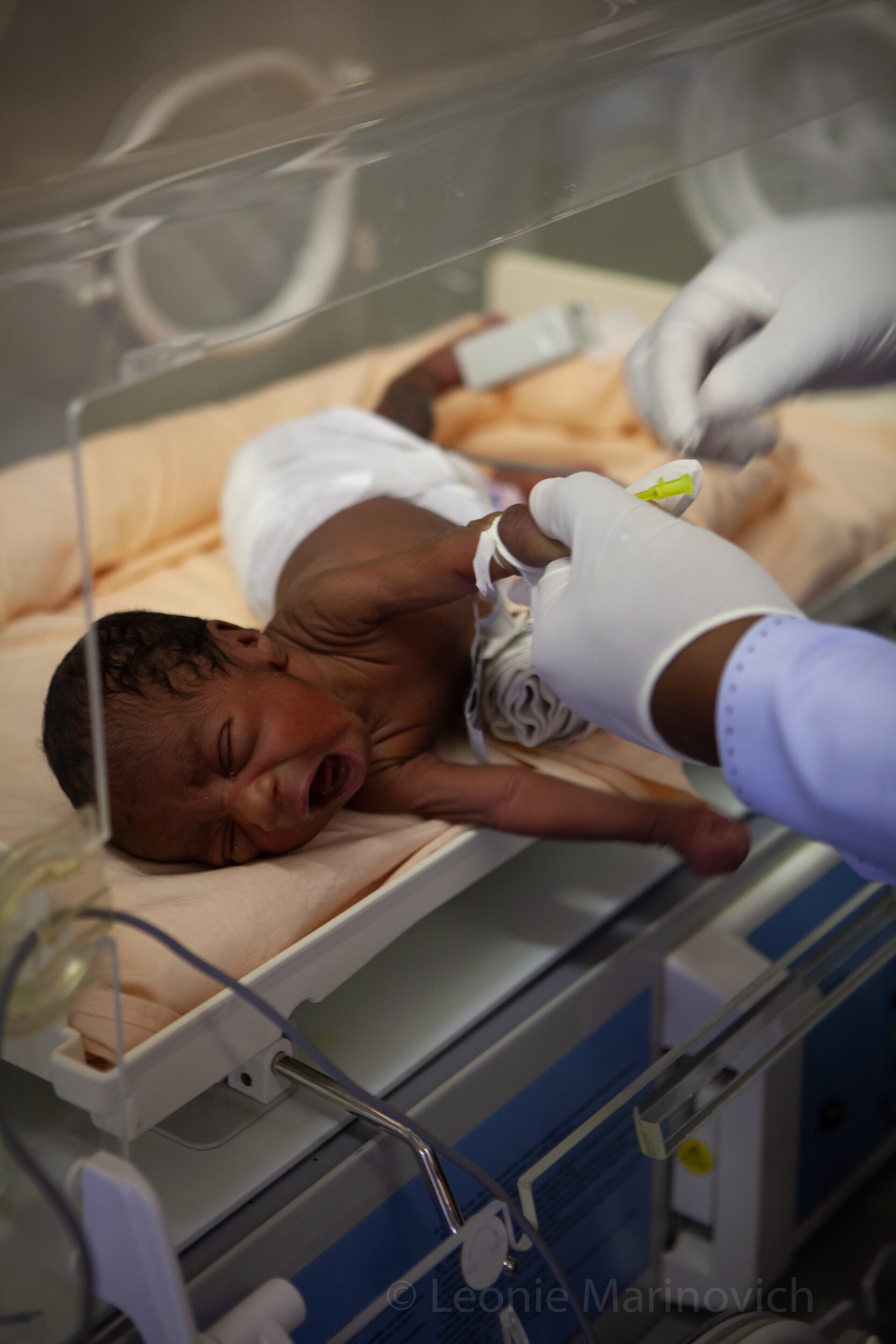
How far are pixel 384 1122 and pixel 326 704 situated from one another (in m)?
0.37

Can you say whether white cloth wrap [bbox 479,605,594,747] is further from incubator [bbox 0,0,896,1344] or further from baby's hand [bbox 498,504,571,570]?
baby's hand [bbox 498,504,571,570]

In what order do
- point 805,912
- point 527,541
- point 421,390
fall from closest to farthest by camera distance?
1. point 527,541
2. point 805,912
3. point 421,390

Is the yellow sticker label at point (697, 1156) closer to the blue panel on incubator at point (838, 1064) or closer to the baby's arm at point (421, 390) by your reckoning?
the blue panel on incubator at point (838, 1064)

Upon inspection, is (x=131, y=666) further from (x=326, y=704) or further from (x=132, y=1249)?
(x=132, y=1249)

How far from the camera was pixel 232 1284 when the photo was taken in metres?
0.84

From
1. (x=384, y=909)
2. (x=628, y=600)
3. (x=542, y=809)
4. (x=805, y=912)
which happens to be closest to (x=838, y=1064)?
(x=805, y=912)

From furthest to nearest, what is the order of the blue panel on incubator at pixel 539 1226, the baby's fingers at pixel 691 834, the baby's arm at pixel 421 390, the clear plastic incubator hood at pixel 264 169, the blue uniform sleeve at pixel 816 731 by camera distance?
the baby's arm at pixel 421 390, the baby's fingers at pixel 691 834, the blue panel on incubator at pixel 539 1226, the clear plastic incubator hood at pixel 264 169, the blue uniform sleeve at pixel 816 731

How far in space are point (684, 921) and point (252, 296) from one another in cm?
78

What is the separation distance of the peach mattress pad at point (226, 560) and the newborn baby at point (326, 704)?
0.04 meters

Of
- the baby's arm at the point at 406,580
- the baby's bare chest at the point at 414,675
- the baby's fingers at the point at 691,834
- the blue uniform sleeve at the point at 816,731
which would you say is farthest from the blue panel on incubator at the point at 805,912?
the blue uniform sleeve at the point at 816,731

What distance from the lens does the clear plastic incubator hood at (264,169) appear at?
27.3 inches

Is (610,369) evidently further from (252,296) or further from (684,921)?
(252,296)

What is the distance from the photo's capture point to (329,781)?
1081mm

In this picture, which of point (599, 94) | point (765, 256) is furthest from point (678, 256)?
point (599, 94)
